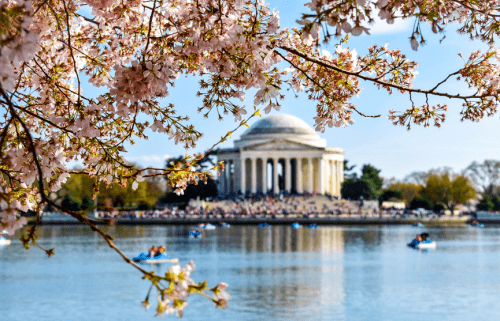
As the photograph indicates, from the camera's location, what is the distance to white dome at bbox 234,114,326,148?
134 m

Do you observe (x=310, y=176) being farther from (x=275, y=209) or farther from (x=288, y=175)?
(x=275, y=209)

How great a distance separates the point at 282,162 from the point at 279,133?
192 inches

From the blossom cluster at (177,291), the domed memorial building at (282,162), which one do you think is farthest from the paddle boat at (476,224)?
the blossom cluster at (177,291)

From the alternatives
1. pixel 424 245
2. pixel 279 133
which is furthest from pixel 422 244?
pixel 279 133

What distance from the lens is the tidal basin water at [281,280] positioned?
30297 mm

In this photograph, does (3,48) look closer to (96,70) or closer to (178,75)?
(178,75)

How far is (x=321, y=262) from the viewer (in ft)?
153

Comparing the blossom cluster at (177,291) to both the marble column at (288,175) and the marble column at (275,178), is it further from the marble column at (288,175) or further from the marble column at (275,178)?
the marble column at (288,175)

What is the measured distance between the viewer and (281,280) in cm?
3881

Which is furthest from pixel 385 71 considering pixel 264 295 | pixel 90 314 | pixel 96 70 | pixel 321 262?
pixel 321 262

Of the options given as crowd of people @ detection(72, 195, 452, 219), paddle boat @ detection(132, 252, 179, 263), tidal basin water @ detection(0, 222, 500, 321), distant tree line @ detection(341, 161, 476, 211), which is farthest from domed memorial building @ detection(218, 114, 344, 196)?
paddle boat @ detection(132, 252, 179, 263)

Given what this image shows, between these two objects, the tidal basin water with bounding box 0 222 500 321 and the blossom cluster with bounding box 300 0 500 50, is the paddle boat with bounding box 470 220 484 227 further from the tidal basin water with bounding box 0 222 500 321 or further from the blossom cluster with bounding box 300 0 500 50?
the blossom cluster with bounding box 300 0 500 50

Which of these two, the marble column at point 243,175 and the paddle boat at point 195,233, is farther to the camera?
the marble column at point 243,175

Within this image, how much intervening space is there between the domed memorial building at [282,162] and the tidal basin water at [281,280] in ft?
214
